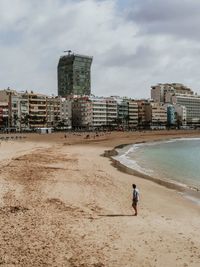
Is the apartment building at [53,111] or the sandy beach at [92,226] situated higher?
the apartment building at [53,111]

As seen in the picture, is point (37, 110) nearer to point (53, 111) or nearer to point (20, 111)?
point (20, 111)

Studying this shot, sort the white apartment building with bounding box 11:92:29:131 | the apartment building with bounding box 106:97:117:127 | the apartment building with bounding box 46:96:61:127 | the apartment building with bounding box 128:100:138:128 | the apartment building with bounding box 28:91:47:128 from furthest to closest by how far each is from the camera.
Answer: the apartment building with bounding box 128:100:138:128 < the apartment building with bounding box 106:97:117:127 < the apartment building with bounding box 46:96:61:127 < the apartment building with bounding box 28:91:47:128 < the white apartment building with bounding box 11:92:29:131

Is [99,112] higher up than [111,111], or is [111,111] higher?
[111,111]

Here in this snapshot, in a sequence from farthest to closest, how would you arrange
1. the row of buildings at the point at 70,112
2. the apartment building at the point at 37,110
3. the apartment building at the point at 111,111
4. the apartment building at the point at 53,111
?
the apartment building at the point at 111,111 → the apartment building at the point at 53,111 → the apartment building at the point at 37,110 → the row of buildings at the point at 70,112

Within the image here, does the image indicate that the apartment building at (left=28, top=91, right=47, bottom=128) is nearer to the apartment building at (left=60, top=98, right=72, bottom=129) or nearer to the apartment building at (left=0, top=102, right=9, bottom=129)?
the apartment building at (left=0, top=102, right=9, bottom=129)

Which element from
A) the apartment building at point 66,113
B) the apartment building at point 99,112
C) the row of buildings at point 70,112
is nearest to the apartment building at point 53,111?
the row of buildings at point 70,112

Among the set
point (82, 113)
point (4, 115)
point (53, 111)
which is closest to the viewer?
point (4, 115)

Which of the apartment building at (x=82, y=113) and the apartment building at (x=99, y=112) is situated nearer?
the apartment building at (x=82, y=113)

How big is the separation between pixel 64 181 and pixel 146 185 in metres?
5.12

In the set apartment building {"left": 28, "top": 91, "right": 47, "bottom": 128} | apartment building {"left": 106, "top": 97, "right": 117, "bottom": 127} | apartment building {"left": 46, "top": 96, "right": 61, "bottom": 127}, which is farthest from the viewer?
apartment building {"left": 106, "top": 97, "right": 117, "bottom": 127}

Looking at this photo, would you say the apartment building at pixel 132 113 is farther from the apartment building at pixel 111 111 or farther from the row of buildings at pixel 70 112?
the apartment building at pixel 111 111

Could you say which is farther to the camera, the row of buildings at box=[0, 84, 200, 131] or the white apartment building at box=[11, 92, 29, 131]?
the row of buildings at box=[0, 84, 200, 131]

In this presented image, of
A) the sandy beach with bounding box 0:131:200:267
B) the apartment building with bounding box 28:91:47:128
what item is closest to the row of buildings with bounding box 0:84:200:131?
the apartment building with bounding box 28:91:47:128

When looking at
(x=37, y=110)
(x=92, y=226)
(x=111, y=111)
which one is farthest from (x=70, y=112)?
(x=92, y=226)
